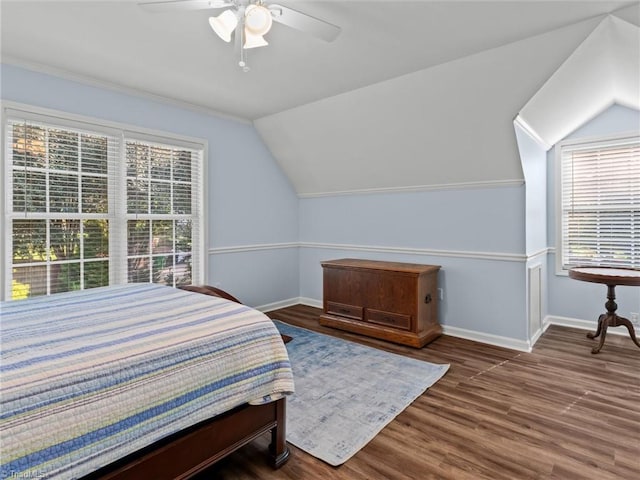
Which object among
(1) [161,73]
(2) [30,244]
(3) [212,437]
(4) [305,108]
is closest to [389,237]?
(4) [305,108]

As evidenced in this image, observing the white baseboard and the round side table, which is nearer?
the round side table

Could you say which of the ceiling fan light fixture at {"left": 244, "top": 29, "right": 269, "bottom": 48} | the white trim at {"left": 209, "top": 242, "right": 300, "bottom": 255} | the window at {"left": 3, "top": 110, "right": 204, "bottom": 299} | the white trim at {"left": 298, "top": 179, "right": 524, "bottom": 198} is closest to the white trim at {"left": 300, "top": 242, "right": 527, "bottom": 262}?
the white trim at {"left": 209, "top": 242, "right": 300, "bottom": 255}

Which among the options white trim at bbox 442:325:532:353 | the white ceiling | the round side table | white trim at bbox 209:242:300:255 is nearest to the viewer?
the white ceiling

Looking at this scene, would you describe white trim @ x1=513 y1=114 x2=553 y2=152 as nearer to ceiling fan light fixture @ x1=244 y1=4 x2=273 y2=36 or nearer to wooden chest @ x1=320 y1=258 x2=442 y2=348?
wooden chest @ x1=320 y1=258 x2=442 y2=348

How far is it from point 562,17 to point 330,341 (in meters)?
3.04

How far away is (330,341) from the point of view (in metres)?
3.55

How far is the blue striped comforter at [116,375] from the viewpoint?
1062 mm

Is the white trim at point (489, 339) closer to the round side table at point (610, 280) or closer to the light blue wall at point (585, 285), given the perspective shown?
the round side table at point (610, 280)

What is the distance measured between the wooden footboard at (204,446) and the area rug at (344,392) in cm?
27

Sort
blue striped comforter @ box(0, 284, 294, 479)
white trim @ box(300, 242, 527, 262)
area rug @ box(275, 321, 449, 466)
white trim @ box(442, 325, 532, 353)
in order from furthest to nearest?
white trim @ box(300, 242, 527, 262) → white trim @ box(442, 325, 532, 353) → area rug @ box(275, 321, 449, 466) → blue striped comforter @ box(0, 284, 294, 479)

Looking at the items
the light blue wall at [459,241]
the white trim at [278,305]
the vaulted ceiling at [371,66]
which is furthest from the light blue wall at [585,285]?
the white trim at [278,305]

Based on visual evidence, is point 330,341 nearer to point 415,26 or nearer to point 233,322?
point 233,322

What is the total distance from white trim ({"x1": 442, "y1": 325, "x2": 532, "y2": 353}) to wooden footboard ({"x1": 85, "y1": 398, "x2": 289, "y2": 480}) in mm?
2436

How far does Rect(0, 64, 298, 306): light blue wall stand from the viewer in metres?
3.04
